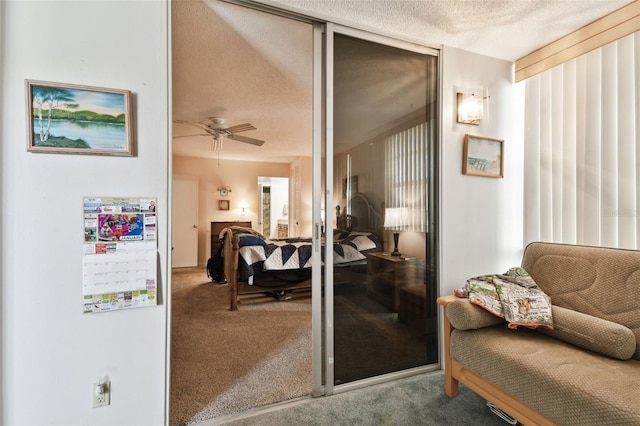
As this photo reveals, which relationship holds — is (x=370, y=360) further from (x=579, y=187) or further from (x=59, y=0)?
(x=59, y=0)

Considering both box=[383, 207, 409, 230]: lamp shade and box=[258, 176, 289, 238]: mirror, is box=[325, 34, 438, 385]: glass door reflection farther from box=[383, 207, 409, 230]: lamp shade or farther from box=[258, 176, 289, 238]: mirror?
box=[258, 176, 289, 238]: mirror

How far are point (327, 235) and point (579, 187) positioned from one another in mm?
1867

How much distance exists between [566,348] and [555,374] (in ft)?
1.06

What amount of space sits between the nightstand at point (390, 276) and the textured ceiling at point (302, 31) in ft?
5.20

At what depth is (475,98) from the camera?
2.25 m

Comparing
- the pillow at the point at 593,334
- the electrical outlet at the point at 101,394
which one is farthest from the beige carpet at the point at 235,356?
the pillow at the point at 593,334

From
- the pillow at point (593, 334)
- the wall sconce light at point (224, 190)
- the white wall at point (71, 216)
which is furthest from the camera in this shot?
the wall sconce light at point (224, 190)

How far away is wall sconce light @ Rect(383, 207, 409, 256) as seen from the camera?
2094 mm

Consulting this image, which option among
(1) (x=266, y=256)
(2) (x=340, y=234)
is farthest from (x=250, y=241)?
(2) (x=340, y=234)

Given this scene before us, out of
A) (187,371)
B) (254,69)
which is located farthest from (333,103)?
(187,371)

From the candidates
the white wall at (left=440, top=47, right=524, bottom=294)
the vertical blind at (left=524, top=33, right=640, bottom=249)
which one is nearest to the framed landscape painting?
the white wall at (left=440, top=47, right=524, bottom=294)

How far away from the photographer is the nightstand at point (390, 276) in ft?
6.72

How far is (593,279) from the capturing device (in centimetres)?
169

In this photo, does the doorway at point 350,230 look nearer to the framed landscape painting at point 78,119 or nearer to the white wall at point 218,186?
the framed landscape painting at point 78,119
